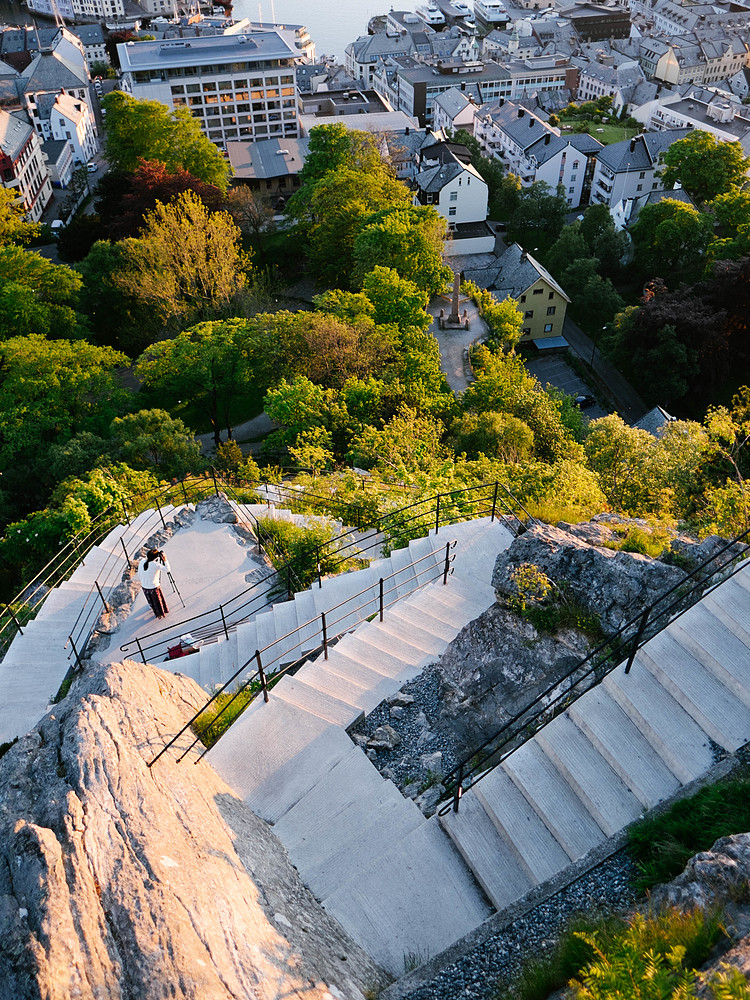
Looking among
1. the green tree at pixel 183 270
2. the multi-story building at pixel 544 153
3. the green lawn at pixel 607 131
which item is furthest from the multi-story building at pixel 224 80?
the green tree at pixel 183 270

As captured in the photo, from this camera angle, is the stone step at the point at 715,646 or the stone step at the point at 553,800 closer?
the stone step at the point at 553,800

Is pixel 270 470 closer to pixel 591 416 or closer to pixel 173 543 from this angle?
pixel 173 543

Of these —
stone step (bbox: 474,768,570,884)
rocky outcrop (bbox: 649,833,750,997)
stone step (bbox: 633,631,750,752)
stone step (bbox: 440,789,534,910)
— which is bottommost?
stone step (bbox: 440,789,534,910)

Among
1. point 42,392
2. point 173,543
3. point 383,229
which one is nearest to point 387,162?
point 383,229

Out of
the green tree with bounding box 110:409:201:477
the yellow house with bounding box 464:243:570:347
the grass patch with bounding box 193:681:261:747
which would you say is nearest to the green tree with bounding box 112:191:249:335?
the green tree with bounding box 110:409:201:477

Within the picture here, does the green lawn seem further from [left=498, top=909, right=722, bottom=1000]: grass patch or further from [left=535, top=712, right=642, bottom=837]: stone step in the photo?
[left=498, top=909, right=722, bottom=1000]: grass patch

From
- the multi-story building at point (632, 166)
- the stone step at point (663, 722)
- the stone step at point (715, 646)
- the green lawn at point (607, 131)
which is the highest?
the stone step at point (715, 646)

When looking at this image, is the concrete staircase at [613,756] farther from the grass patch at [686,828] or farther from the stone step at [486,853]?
the grass patch at [686,828]
